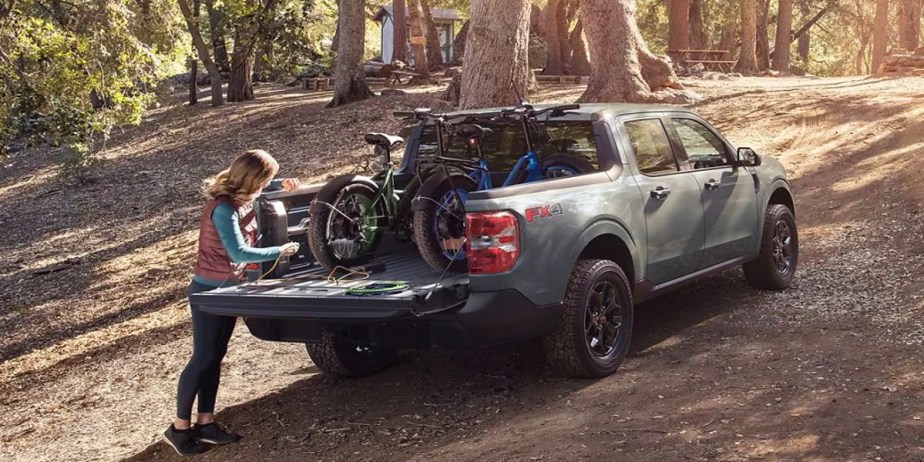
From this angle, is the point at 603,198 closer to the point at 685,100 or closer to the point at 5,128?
the point at 5,128

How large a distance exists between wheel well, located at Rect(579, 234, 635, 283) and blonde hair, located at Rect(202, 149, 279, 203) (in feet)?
6.85

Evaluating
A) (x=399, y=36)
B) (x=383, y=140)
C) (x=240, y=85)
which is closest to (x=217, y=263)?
(x=383, y=140)

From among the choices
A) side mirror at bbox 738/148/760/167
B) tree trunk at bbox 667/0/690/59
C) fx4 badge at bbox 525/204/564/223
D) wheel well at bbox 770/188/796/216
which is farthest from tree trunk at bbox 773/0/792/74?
fx4 badge at bbox 525/204/564/223

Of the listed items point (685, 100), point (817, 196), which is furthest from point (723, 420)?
point (685, 100)

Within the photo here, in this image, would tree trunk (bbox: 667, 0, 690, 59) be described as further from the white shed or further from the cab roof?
the cab roof

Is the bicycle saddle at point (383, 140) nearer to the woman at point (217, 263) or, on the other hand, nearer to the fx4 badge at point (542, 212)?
the woman at point (217, 263)

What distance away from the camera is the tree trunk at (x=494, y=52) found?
1477cm

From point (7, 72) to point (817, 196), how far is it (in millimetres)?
12103

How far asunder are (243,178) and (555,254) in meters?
1.94

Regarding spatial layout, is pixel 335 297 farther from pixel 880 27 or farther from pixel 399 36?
pixel 399 36

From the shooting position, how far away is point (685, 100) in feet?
64.6

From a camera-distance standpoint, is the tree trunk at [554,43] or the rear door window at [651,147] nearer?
the rear door window at [651,147]

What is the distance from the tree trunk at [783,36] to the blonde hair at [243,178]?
36.9 metres

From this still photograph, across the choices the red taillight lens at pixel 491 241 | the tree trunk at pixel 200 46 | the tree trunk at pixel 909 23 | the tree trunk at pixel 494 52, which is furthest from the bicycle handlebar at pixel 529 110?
the tree trunk at pixel 909 23
